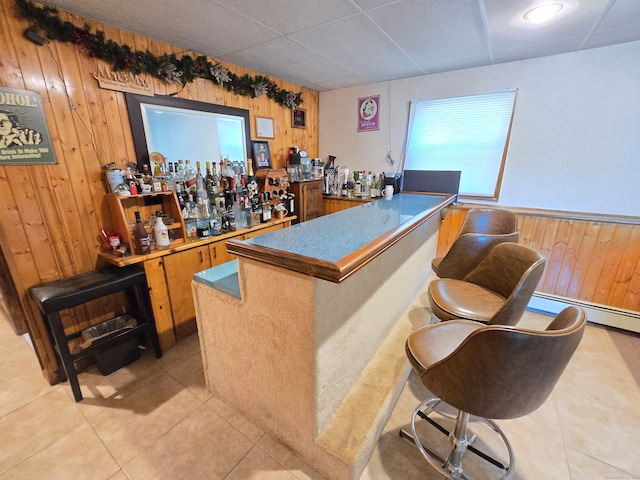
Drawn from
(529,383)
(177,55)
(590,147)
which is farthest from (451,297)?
(177,55)

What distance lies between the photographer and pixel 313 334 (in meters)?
1.07

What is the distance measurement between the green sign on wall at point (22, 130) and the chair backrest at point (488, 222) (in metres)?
2.97

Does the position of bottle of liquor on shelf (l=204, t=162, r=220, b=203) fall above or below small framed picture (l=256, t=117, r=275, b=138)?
below

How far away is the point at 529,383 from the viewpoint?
0.85 m

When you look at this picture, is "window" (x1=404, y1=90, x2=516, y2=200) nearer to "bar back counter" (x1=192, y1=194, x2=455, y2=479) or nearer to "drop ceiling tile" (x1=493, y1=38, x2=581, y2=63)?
"drop ceiling tile" (x1=493, y1=38, x2=581, y2=63)

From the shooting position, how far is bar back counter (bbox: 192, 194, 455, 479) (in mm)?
1057

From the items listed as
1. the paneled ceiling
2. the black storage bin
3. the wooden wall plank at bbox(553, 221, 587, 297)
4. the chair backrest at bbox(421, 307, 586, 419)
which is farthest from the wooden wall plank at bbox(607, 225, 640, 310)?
the black storage bin

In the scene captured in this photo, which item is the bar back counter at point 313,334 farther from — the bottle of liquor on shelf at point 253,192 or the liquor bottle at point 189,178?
the bottle of liquor on shelf at point 253,192

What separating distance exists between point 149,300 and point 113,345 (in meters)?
0.38

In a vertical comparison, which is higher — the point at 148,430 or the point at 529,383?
the point at 529,383

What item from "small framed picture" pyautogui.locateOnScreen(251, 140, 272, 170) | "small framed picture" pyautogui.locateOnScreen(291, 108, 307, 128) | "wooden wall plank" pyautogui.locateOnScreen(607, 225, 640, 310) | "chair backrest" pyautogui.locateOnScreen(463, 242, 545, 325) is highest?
"small framed picture" pyautogui.locateOnScreen(291, 108, 307, 128)

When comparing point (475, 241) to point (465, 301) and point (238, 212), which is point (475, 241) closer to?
point (465, 301)

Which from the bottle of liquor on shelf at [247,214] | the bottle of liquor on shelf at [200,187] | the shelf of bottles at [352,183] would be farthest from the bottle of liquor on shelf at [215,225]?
the shelf of bottles at [352,183]

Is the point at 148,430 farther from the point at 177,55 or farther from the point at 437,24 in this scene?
the point at 437,24
